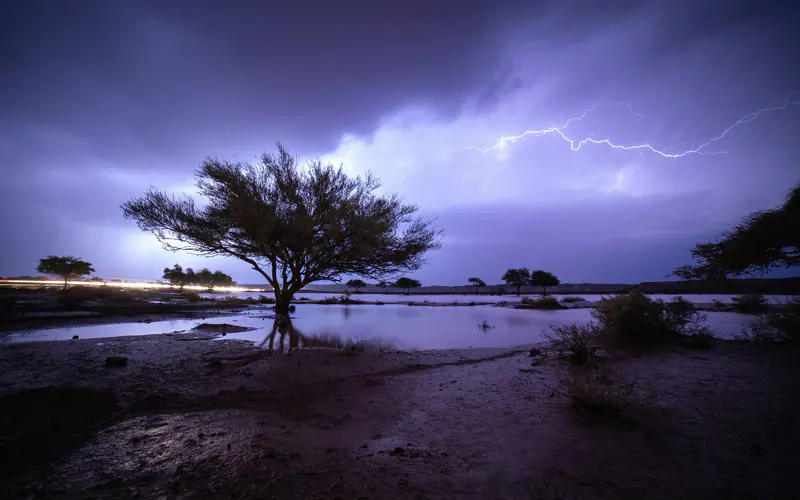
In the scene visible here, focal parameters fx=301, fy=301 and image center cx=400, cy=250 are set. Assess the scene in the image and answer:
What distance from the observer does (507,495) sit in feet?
6.14

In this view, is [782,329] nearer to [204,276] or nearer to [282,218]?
[282,218]

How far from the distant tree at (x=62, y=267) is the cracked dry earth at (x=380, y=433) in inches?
2467

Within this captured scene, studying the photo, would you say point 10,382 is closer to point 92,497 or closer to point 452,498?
point 92,497

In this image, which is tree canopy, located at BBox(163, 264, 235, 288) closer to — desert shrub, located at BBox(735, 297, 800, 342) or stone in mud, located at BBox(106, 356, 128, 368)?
stone in mud, located at BBox(106, 356, 128, 368)

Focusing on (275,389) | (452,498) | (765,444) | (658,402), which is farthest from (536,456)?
(275,389)

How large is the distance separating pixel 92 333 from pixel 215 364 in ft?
19.1

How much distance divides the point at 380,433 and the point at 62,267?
68.5 m

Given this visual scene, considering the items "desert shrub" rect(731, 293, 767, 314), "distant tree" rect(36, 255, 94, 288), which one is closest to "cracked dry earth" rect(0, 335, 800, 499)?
"desert shrub" rect(731, 293, 767, 314)

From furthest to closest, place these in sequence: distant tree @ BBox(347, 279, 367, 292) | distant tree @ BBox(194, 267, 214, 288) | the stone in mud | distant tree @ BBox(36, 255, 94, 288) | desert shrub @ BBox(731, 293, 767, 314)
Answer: distant tree @ BBox(194, 267, 214, 288)
distant tree @ BBox(36, 255, 94, 288)
distant tree @ BBox(347, 279, 367, 292)
desert shrub @ BBox(731, 293, 767, 314)
the stone in mud

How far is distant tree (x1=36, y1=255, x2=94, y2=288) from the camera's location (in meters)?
46.5

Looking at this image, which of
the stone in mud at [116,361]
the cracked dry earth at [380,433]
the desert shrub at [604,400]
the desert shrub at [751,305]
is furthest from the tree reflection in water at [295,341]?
the desert shrub at [751,305]

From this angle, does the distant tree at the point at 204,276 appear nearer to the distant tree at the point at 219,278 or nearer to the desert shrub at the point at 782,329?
the distant tree at the point at 219,278

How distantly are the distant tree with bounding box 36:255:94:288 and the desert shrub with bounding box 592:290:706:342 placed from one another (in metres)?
67.9

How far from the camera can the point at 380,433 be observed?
115 inches
